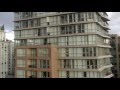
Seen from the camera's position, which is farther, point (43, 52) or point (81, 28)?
point (43, 52)

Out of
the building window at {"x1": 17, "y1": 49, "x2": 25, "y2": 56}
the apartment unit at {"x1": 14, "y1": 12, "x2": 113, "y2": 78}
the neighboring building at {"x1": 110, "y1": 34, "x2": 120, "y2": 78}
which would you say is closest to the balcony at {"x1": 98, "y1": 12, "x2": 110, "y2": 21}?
the apartment unit at {"x1": 14, "y1": 12, "x2": 113, "y2": 78}

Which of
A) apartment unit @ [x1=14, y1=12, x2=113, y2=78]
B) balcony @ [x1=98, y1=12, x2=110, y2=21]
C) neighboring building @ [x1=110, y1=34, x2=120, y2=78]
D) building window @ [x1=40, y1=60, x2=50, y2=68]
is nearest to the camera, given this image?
apartment unit @ [x1=14, y1=12, x2=113, y2=78]

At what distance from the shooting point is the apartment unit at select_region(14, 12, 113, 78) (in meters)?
8.82

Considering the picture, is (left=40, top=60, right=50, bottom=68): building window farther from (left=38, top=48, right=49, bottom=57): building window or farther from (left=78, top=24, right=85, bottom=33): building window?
(left=78, top=24, right=85, bottom=33): building window

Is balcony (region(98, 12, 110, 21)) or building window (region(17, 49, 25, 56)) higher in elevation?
balcony (region(98, 12, 110, 21))

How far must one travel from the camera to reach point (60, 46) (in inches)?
365

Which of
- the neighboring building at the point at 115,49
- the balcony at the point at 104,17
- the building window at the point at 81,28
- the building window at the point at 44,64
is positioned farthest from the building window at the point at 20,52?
the neighboring building at the point at 115,49

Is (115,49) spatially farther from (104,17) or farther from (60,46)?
(60,46)

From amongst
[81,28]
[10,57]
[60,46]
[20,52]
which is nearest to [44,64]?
[60,46]

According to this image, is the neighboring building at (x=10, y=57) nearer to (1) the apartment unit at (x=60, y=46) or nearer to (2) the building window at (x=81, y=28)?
A: (1) the apartment unit at (x=60, y=46)

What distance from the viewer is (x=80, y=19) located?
8.83m
